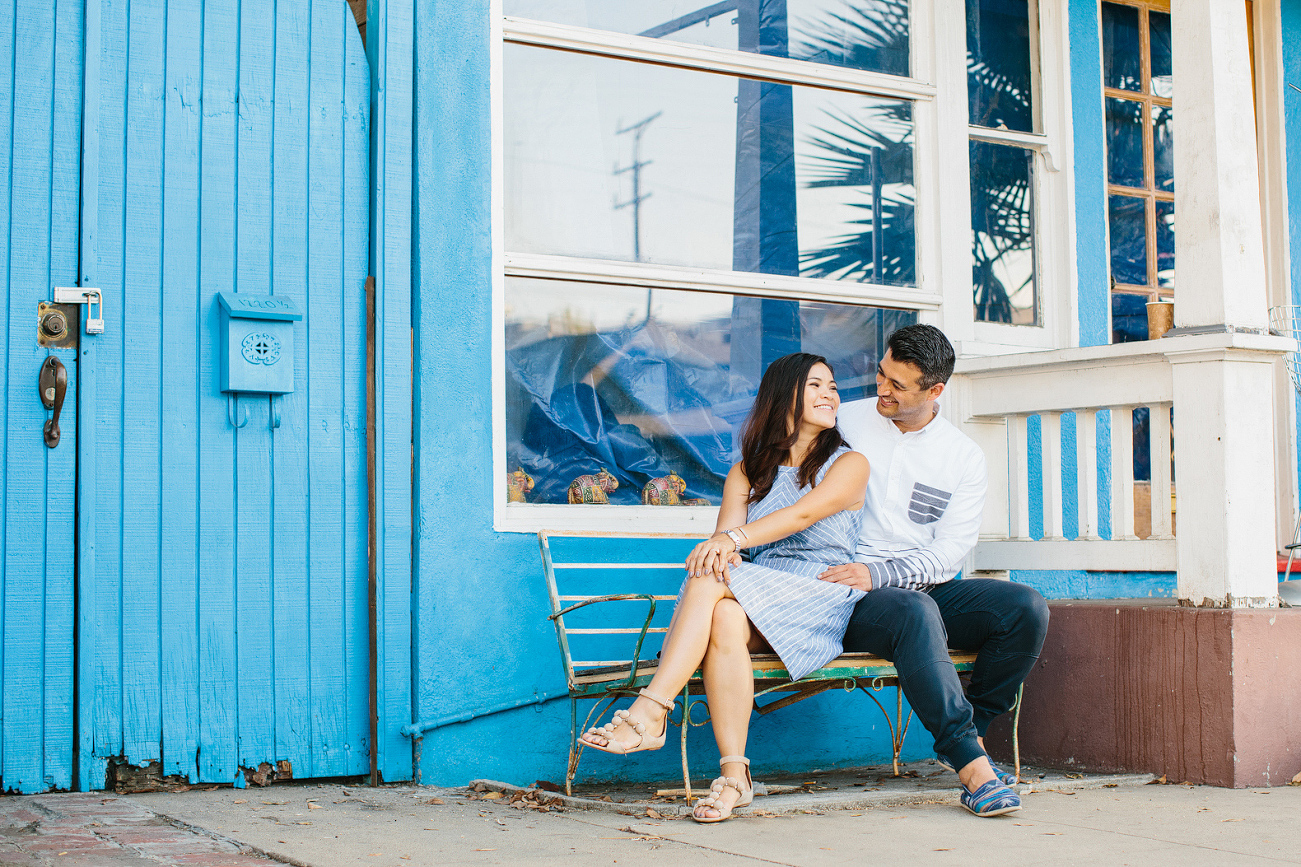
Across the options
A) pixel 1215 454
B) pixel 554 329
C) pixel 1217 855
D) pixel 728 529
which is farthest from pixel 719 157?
pixel 1217 855

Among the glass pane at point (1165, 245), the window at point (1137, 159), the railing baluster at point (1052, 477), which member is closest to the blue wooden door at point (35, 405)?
the railing baluster at point (1052, 477)

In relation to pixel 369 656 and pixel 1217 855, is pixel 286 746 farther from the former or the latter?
pixel 1217 855

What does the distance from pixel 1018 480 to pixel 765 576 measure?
1554 mm

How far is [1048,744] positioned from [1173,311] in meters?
1.50

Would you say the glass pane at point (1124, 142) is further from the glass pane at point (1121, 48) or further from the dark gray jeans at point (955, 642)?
the dark gray jeans at point (955, 642)

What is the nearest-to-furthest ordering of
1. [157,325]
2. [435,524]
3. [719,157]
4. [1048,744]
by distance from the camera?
[157,325] → [435,524] → [1048,744] → [719,157]

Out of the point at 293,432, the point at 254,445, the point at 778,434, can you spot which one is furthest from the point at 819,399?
the point at 254,445

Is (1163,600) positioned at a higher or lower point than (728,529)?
lower

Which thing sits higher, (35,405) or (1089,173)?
(1089,173)

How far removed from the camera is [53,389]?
3369mm

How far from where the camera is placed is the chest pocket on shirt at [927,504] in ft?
12.5

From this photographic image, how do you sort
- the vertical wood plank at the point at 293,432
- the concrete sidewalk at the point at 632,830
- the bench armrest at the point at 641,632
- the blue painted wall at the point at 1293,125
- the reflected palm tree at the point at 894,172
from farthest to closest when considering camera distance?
the blue painted wall at the point at 1293,125 < the reflected palm tree at the point at 894,172 < the vertical wood plank at the point at 293,432 < the bench armrest at the point at 641,632 < the concrete sidewalk at the point at 632,830

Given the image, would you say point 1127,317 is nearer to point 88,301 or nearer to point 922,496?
point 922,496

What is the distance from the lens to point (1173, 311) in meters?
3.95
